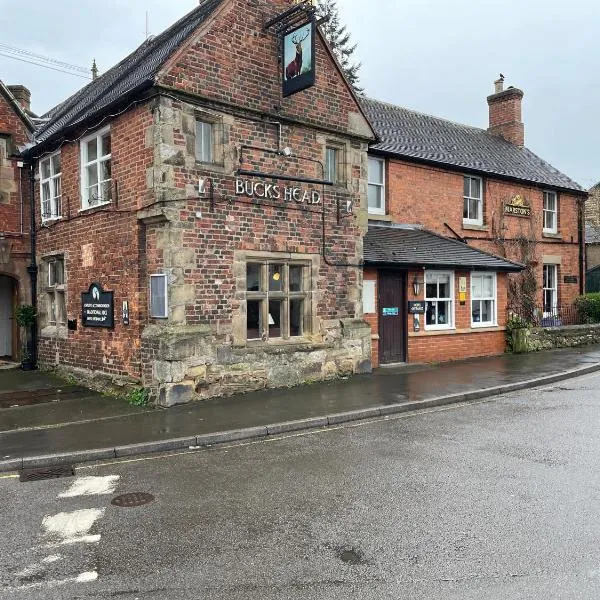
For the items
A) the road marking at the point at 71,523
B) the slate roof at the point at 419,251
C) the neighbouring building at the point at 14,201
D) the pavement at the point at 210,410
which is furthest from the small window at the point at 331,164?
the road marking at the point at 71,523

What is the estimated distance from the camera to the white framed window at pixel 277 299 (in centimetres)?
1145

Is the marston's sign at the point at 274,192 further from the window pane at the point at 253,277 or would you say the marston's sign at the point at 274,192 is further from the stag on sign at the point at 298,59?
the stag on sign at the point at 298,59

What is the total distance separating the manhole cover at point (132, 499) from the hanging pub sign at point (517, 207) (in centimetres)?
1839

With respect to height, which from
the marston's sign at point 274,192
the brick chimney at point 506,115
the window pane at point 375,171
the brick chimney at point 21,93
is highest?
the brick chimney at point 506,115

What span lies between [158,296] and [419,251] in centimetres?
817

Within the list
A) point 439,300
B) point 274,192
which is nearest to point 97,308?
point 274,192

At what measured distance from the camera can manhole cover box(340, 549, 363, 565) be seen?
4.29 meters

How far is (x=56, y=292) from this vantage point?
1366 cm

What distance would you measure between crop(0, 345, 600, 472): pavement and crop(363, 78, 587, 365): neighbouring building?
1893mm

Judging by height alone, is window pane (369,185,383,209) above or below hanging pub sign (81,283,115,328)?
above

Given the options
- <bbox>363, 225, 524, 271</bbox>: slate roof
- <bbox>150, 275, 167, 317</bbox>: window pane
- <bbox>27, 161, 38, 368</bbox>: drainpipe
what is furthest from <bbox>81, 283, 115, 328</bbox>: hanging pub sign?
<bbox>363, 225, 524, 271</bbox>: slate roof

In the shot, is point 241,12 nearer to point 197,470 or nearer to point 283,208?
point 283,208

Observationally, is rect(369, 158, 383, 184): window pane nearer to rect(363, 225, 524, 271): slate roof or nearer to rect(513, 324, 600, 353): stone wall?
rect(363, 225, 524, 271): slate roof

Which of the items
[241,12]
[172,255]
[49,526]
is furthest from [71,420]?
[241,12]
